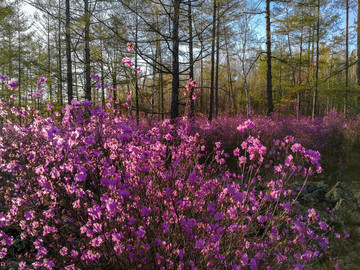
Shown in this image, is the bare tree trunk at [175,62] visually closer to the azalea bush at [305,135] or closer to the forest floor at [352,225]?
the azalea bush at [305,135]

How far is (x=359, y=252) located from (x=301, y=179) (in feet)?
9.57

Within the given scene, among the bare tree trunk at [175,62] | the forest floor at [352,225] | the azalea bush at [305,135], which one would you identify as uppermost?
the bare tree trunk at [175,62]

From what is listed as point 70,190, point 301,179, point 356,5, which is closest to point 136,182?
point 70,190

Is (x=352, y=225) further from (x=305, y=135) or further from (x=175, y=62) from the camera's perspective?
(x=175, y=62)

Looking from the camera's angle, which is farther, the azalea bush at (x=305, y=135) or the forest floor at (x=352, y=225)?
the azalea bush at (x=305, y=135)

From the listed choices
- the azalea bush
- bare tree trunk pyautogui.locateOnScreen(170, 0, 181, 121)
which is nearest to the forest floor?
the azalea bush

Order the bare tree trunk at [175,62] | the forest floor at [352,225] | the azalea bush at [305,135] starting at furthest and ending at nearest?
the azalea bush at [305,135]
the bare tree trunk at [175,62]
the forest floor at [352,225]

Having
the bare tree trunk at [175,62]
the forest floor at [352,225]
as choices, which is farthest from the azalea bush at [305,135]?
the bare tree trunk at [175,62]

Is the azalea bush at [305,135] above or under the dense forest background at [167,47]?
under

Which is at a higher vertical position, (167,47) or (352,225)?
(167,47)

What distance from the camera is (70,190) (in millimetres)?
1797

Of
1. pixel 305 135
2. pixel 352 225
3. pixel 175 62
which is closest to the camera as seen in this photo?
pixel 352 225

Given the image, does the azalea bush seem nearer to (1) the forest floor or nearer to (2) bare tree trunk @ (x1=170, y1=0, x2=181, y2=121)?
(1) the forest floor

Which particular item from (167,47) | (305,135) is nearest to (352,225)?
(305,135)
